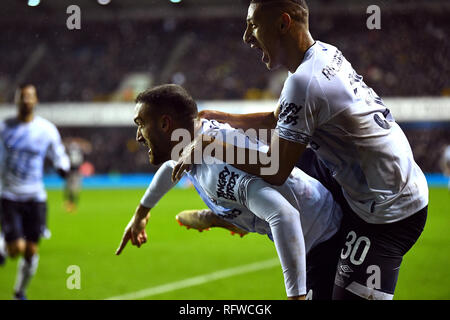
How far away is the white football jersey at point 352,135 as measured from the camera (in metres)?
1.91

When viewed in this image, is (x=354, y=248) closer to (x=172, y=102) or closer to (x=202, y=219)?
(x=202, y=219)

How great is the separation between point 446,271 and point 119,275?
332 centimetres

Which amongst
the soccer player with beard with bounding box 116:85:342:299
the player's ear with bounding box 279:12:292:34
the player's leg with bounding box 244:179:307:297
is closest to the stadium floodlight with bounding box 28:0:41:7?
the soccer player with beard with bounding box 116:85:342:299

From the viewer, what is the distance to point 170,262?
680 centimetres

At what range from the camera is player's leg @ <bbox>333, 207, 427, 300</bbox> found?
210 centimetres

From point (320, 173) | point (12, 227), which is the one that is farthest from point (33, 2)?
point (12, 227)

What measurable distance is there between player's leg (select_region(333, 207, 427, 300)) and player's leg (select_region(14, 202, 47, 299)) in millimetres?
3351

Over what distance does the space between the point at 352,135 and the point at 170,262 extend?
5111mm

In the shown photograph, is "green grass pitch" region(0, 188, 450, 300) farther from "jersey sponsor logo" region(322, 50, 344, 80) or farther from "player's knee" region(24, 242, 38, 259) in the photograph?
"jersey sponsor logo" region(322, 50, 344, 80)

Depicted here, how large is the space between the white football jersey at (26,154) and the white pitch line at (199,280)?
4.32ft

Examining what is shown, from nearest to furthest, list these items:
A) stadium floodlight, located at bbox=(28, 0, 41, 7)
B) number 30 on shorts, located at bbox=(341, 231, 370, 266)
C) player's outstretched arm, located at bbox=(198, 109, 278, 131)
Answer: number 30 on shorts, located at bbox=(341, 231, 370, 266) < player's outstretched arm, located at bbox=(198, 109, 278, 131) < stadium floodlight, located at bbox=(28, 0, 41, 7)

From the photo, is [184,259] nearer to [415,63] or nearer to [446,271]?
[446,271]

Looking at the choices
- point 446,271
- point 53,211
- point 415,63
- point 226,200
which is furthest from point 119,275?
point 53,211

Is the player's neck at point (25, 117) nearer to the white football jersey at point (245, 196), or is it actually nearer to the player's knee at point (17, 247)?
the player's knee at point (17, 247)
